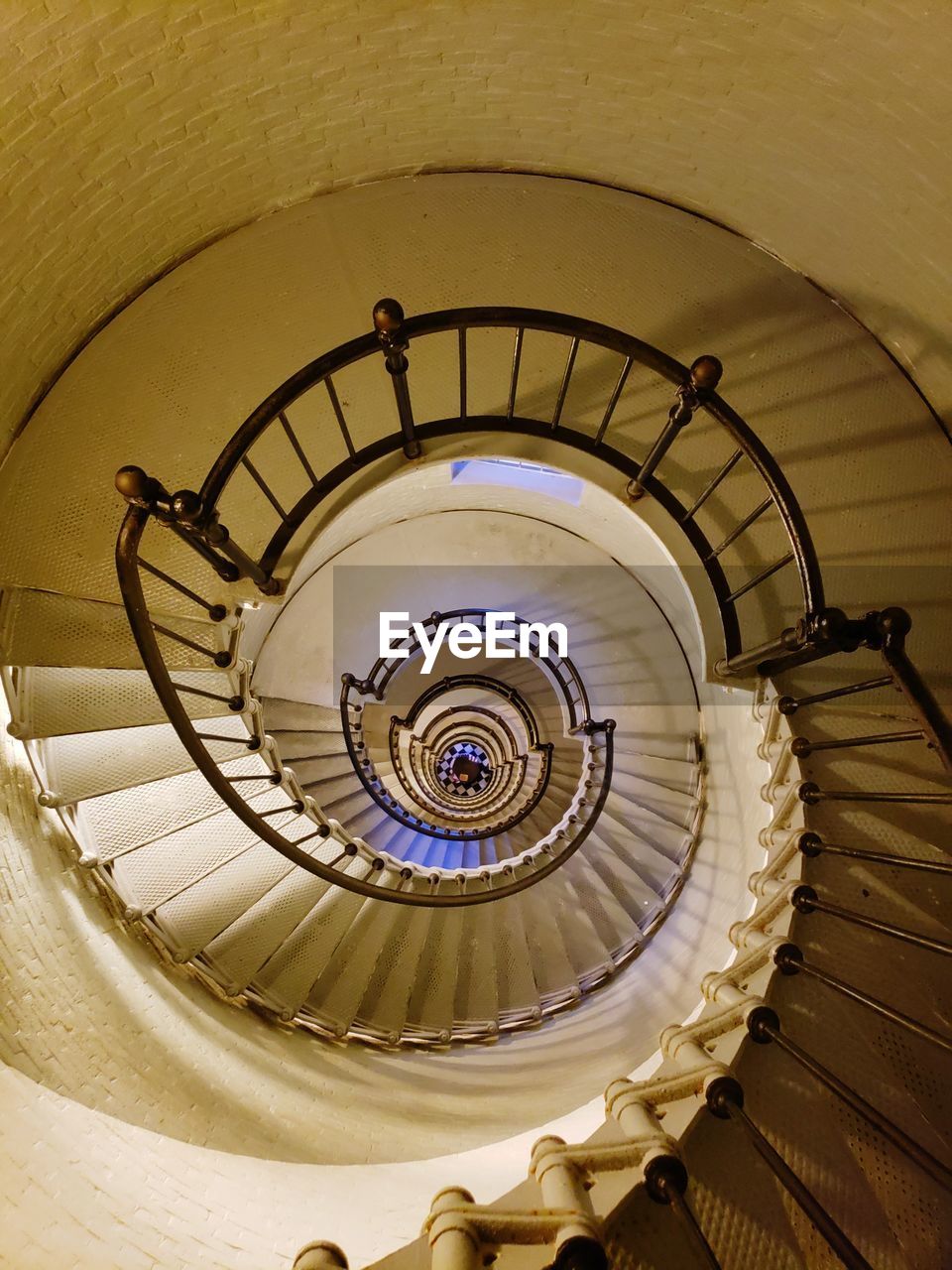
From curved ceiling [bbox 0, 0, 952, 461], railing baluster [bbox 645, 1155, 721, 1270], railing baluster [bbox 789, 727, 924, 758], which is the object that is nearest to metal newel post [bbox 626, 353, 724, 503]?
curved ceiling [bbox 0, 0, 952, 461]

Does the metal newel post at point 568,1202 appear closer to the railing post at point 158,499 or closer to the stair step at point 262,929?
the railing post at point 158,499

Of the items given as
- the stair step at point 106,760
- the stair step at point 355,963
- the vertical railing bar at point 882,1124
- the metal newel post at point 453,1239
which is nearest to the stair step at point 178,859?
the stair step at point 106,760

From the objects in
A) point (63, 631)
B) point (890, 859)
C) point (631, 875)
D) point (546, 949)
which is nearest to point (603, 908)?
point (631, 875)

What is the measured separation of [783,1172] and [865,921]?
0.94 m

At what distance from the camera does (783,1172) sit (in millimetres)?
1671

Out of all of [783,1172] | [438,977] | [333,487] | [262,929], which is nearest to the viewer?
[783,1172]

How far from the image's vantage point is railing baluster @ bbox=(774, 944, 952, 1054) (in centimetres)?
180

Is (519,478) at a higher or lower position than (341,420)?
higher

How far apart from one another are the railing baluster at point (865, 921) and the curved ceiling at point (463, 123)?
2960 millimetres

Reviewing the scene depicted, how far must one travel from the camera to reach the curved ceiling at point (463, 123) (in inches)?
107

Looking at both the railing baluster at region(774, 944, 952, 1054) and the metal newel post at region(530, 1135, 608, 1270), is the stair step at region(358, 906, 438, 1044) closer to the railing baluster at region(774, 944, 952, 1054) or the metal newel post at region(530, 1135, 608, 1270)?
the metal newel post at region(530, 1135, 608, 1270)

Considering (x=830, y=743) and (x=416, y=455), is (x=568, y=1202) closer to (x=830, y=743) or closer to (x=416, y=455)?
(x=830, y=743)

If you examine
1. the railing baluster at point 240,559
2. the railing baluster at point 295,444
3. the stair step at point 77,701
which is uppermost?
the railing baluster at point 295,444

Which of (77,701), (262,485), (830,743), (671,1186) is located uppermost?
(262,485)
